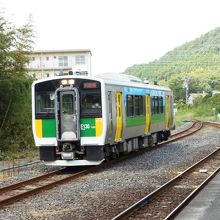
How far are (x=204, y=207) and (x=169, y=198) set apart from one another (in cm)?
135

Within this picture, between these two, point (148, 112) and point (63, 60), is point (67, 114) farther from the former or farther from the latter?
point (63, 60)

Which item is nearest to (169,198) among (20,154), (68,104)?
(68,104)

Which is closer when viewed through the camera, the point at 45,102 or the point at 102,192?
the point at 102,192

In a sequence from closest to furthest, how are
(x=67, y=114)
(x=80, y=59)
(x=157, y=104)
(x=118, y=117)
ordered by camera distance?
(x=67, y=114)
(x=118, y=117)
(x=157, y=104)
(x=80, y=59)

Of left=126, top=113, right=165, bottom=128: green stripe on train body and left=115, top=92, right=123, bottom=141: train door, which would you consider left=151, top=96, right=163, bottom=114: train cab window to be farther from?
left=115, top=92, right=123, bottom=141: train door

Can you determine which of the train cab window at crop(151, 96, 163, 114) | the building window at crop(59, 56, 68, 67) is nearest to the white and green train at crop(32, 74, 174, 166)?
the train cab window at crop(151, 96, 163, 114)

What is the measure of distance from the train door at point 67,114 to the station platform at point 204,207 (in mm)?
4993

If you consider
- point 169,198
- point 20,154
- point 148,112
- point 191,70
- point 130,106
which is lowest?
point 169,198

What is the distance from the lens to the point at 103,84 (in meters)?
15.8

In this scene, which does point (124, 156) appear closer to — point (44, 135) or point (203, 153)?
point (203, 153)

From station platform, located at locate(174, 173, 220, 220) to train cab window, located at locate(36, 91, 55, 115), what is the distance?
5873mm

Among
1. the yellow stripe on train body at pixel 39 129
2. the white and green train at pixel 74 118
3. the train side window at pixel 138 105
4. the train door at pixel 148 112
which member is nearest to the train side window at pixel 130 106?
the train side window at pixel 138 105

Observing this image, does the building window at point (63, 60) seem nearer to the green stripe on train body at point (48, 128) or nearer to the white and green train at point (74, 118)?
the white and green train at point (74, 118)

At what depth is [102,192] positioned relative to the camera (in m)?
11.8
